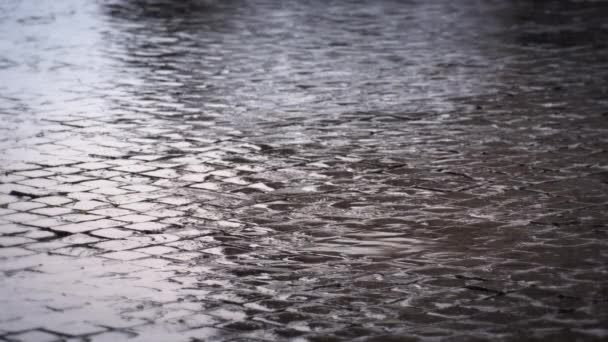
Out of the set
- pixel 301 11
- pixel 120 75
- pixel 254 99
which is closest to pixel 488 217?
pixel 254 99

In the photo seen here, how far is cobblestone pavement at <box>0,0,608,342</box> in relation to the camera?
5156mm

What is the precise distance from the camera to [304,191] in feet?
24.5

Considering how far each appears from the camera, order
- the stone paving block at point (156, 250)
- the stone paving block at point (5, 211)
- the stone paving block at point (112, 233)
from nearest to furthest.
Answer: the stone paving block at point (156, 250) < the stone paving block at point (112, 233) < the stone paving block at point (5, 211)

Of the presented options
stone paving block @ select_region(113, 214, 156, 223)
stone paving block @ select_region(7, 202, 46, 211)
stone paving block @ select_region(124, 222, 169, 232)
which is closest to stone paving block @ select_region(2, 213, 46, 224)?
stone paving block @ select_region(7, 202, 46, 211)

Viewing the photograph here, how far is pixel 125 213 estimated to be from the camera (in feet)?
22.7

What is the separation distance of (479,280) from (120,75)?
7688mm

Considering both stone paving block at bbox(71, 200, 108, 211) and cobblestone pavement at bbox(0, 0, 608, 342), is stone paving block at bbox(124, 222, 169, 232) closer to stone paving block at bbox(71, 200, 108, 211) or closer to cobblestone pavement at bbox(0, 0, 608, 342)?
cobblestone pavement at bbox(0, 0, 608, 342)

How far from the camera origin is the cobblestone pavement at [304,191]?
5.16m

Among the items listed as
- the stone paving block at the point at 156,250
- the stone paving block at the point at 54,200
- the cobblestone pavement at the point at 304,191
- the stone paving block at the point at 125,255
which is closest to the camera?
the cobblestone pavement at the point at 304,191

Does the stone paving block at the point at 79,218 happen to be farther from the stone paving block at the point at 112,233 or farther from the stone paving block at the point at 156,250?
the stone paving block at the point at 156,250

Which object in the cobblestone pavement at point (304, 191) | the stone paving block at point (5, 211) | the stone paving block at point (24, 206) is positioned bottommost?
the cobblestone pavement at point (304, 191)

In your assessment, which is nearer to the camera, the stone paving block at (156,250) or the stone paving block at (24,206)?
the stone paving block at (156,250)

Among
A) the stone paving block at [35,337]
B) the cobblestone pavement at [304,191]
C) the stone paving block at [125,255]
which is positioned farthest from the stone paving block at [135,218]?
the stone paving block at [35,337]

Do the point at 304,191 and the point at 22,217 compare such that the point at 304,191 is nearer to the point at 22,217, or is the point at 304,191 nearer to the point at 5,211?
the point at 22,217
